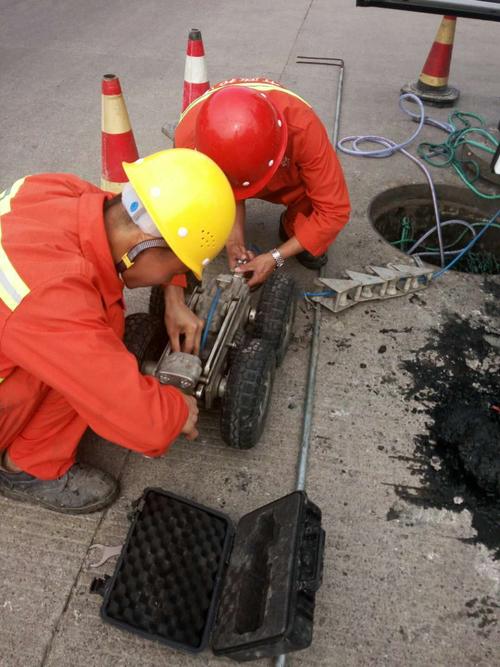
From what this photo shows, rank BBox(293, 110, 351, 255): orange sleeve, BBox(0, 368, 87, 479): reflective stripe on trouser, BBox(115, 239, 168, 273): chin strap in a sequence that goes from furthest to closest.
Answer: BBox(293, 110, 351, 255): orange sleeve
BBox(0, 368, 87, 479): reflective stripe on trouser
BBox(115, 239, 168, 273): chin strap

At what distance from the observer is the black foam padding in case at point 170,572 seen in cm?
165

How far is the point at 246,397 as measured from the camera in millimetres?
2014

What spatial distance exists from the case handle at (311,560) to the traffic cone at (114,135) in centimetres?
238

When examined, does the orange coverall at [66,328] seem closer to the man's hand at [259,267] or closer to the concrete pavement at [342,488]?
the concrete pavement at [342,488]

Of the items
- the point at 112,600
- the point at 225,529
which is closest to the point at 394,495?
the point at 225,529

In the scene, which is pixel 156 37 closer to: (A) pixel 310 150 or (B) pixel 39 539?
(A) pixel 310 150

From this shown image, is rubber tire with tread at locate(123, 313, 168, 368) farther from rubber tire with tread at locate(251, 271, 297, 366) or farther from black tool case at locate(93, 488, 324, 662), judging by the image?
black tool case at locate(93, 488, 324, 662)

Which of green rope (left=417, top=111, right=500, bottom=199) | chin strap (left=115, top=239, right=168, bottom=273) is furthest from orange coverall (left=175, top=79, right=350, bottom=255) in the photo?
green rope (left=417, top=111, right=500, bottom=199)

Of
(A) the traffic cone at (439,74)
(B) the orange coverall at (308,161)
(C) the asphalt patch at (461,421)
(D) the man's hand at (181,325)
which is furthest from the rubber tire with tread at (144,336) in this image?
(A) the traffic cone at (439,74)

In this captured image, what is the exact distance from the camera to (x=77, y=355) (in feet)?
4.71

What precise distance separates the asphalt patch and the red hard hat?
4.30 feet

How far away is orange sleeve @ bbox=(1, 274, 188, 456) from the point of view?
142 cm

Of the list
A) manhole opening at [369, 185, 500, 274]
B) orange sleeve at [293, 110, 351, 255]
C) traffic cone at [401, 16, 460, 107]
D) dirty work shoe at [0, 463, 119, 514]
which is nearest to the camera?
dirty work shoe at [0, 463, 119, 514]

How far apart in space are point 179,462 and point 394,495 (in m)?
0.93
